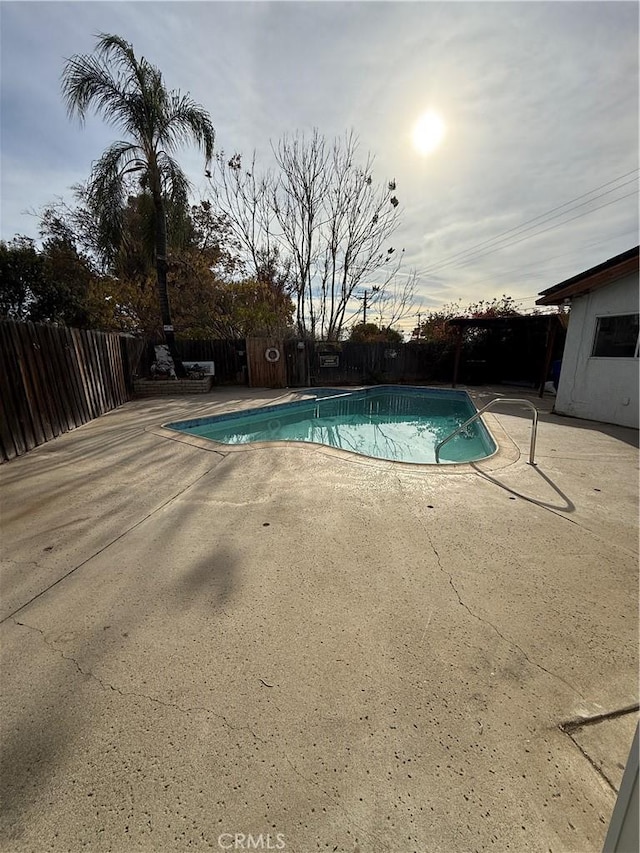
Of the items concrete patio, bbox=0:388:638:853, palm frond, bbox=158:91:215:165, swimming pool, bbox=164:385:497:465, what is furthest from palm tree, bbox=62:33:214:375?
concrete patio, bbox=0:388:638:853

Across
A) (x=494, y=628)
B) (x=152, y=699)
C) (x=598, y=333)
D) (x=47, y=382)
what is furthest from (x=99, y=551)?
(x=598, y=333)

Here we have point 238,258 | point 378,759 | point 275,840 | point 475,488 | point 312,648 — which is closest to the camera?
point 275,840

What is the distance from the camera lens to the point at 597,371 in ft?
21.1

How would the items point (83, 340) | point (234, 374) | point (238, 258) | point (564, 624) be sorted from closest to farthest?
point (564, 624), point (83, 340), point (234, 374), point (238, 258)

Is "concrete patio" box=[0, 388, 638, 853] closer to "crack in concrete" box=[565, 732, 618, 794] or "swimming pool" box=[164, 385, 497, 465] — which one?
"crack in concrete" box=[565, 732, 618, 794]

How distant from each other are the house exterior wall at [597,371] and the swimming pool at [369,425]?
80.6 inches

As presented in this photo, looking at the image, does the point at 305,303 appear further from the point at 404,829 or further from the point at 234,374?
the point at 404,829

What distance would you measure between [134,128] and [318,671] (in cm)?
1139

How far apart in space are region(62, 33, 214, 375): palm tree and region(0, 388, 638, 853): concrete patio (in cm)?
845

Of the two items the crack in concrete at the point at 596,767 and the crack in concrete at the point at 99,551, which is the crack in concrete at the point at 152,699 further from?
the crack in concrete at the point at 596,767

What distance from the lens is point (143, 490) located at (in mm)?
3404

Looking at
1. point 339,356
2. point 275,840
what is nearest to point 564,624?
point 275,840

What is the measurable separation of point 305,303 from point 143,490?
13708 mm

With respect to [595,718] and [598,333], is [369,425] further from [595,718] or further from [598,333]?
[595,718]
